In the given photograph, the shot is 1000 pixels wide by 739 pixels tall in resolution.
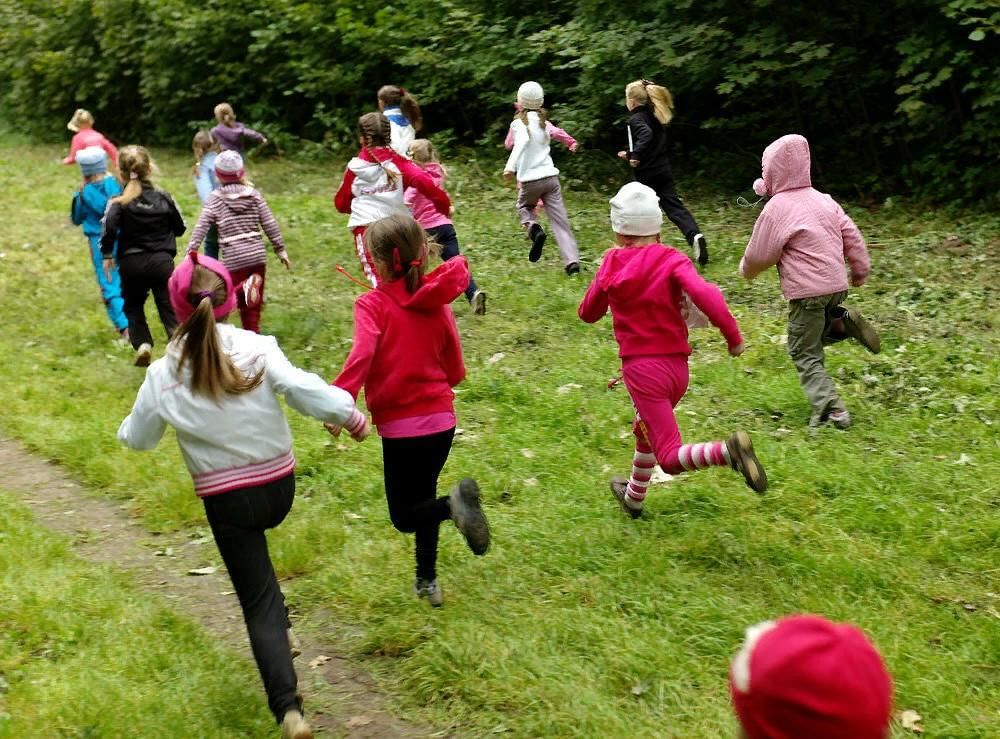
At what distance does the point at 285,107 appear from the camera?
21797mm

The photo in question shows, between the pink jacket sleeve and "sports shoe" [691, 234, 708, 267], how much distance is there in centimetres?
624

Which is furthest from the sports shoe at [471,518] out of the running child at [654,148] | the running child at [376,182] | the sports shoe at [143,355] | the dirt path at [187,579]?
the running child at [654,148]

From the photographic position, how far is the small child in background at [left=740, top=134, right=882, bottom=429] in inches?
294

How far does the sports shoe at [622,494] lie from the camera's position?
6469mm

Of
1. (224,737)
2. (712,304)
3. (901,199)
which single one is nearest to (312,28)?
(901,199)

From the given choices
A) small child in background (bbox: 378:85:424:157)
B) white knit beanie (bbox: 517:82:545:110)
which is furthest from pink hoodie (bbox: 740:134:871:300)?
small child in background (bbox: 378:85:424:157)

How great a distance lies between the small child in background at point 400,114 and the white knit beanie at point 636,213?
615cm

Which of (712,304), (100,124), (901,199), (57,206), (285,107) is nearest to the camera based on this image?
(712,304)

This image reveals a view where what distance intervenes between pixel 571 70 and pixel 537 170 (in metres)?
6.11

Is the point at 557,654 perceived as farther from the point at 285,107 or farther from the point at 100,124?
the point at 100,124

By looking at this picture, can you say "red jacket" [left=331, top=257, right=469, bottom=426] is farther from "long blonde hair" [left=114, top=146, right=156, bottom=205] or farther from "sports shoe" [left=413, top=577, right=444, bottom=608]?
"long blonde hair" [left=114, top=146, right=156, bottom=205]

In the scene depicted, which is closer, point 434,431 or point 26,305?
point 434,431

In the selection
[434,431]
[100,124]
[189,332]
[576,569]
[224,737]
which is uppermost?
[189,332]

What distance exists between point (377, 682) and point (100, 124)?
75.0 feet
